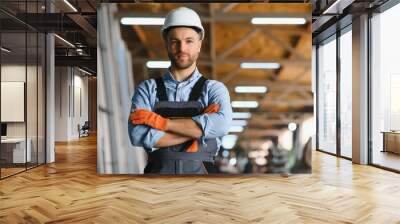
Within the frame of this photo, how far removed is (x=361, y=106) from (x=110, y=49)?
17.9ft

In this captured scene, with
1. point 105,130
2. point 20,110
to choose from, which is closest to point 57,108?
point 20,110

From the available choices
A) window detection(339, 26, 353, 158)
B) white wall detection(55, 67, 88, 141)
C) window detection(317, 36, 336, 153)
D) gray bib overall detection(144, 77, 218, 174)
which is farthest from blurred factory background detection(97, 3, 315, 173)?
white wall detection(55, 67, 88, 141)

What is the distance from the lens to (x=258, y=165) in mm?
6977

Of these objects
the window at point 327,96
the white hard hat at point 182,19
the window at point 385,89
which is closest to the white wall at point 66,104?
the window at point 327,96

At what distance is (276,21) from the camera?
6.96 metres

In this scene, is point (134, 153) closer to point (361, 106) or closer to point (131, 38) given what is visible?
point (131, 38)

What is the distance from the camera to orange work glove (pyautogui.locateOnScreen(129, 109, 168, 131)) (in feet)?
21.7

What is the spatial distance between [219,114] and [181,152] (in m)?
0.90

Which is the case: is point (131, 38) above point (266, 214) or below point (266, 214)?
above

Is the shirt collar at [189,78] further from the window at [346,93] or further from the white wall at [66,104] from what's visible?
the white wall at [66,104]

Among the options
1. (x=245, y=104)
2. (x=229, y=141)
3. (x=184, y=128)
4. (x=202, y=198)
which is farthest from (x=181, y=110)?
(x=202, y=198)

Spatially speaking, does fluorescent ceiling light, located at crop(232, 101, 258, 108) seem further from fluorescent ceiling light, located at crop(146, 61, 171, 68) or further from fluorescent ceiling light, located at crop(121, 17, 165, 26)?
fluorescent ceiling light, located at crop(121, 17, 165, 26)

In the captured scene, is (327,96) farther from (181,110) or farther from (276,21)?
(181,110)

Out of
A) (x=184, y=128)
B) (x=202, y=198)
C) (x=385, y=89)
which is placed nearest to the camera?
(x=202, y=198)
